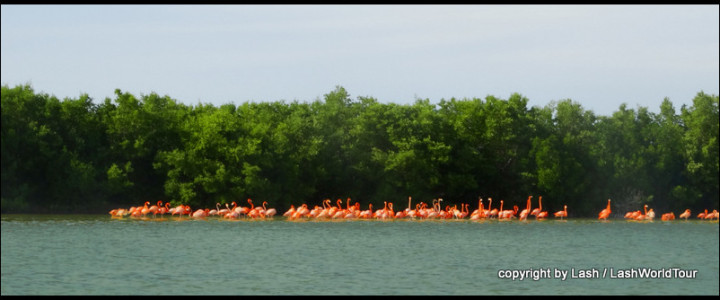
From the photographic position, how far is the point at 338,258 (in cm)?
3609

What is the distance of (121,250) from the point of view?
38.0 metres

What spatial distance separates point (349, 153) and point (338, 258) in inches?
1531

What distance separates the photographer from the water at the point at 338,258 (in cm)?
2838

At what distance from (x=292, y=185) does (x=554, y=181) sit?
19.3m

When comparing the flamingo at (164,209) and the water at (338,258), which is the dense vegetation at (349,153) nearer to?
the flamingo at (164,209)

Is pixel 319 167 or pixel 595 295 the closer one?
pixel 595 295

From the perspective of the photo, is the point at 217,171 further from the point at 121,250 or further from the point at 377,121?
the point at 121,250

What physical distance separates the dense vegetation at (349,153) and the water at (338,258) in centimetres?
1088

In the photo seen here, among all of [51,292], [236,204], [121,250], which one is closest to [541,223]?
[236,204]

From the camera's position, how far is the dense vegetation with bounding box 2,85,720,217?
2594 inches

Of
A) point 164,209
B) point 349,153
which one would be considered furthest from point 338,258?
point 349,153

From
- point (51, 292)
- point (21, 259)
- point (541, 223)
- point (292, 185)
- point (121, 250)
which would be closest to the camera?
point (51, 292)

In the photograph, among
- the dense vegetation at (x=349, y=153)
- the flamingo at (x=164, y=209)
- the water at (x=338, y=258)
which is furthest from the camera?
the dense vegetation at (x=349, y=153)

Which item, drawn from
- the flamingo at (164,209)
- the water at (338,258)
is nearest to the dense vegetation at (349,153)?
the flamingo at (164,209)
